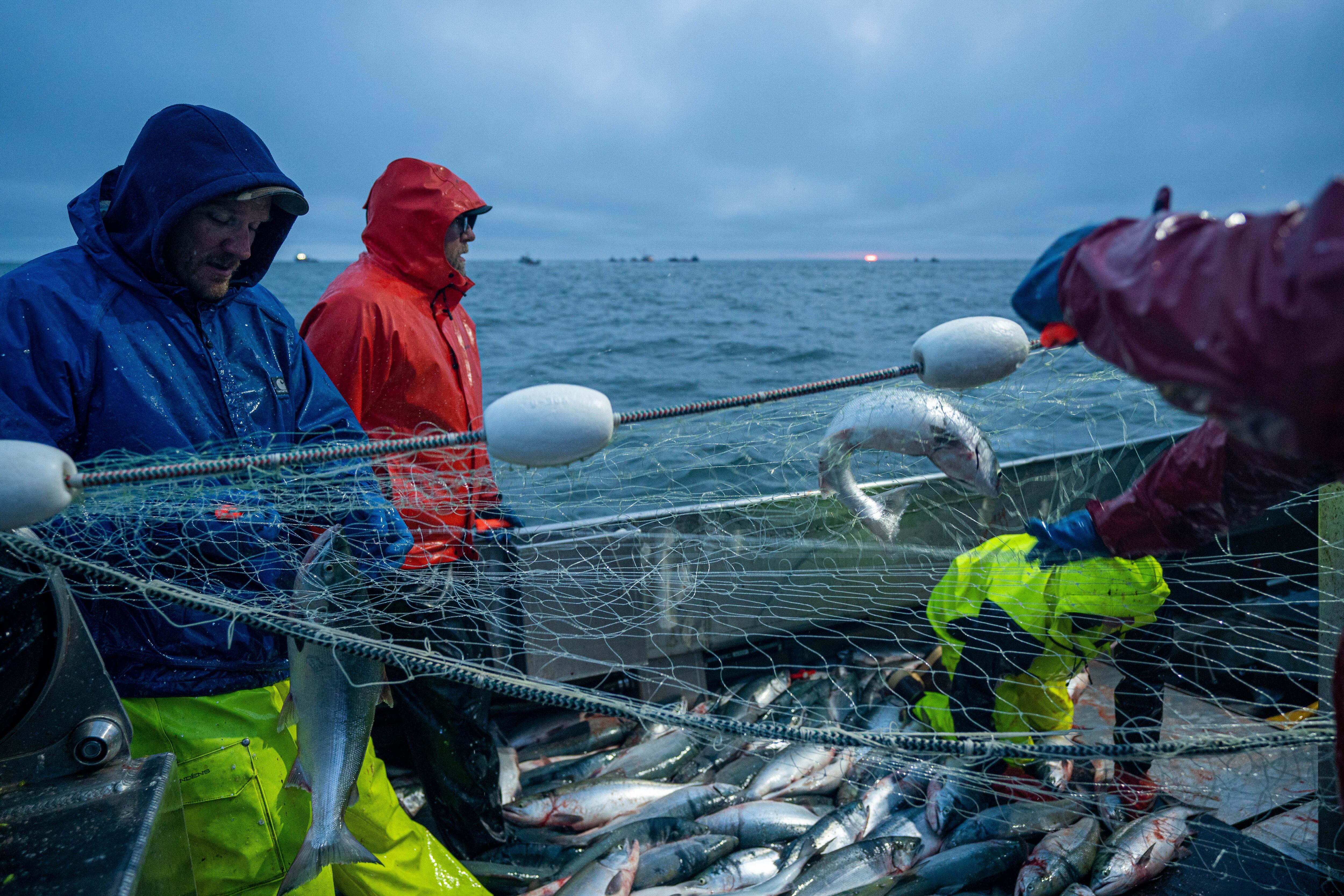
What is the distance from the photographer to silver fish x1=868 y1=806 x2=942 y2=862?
12.3 ft

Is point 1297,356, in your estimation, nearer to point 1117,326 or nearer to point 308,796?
point 1117,326

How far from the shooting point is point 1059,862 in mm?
3432

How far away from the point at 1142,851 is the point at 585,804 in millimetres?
2524

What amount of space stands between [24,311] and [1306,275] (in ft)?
8.99

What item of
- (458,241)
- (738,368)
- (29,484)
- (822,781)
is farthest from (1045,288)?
(738,368)

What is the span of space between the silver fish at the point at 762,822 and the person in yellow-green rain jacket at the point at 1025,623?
0.89 metres

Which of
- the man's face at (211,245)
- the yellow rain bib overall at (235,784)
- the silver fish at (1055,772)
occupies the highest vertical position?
the man's face at (211,245)

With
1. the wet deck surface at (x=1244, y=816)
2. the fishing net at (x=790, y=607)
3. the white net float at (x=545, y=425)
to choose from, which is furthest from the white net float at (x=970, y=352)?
the wet deck surface at (x=1244, y=816)

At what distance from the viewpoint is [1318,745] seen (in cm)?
262

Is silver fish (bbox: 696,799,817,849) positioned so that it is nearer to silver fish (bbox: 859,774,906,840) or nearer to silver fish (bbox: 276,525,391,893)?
silver fish (bbox: 859,774,906,840)

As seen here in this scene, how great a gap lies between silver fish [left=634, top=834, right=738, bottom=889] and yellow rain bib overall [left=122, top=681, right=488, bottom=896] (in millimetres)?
1452

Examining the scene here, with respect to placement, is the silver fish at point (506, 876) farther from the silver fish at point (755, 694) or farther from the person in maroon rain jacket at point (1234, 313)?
the person in maroon rain jacket at point (1234, 313)

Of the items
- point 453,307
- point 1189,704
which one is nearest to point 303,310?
point 453,307

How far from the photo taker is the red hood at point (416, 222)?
3828 millimetres
